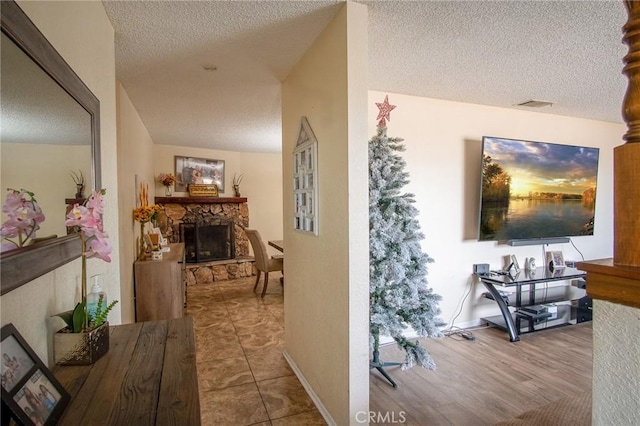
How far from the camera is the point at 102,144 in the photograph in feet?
5.10

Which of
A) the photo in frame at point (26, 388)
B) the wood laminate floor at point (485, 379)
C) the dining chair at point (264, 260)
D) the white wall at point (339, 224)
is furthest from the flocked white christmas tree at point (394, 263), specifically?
the dining chair at point (264, 260)

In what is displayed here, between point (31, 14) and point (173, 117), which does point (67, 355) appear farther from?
point (173, 117)

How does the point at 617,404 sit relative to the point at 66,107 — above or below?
below

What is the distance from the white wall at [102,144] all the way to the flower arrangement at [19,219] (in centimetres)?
14

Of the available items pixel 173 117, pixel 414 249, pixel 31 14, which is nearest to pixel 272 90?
pixel 173 117

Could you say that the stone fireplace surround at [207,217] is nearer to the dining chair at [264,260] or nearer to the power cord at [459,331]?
the dining chair at [264,260]

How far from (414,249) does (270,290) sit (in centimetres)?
321

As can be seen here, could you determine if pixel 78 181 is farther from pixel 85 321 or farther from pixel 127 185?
pixel 127 185

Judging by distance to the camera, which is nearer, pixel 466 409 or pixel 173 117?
pixel 466 409

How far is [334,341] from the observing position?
1.86 m

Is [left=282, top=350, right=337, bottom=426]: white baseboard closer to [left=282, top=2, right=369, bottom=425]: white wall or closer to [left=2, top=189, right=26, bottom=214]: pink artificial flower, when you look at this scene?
[left=282, top=2, right=369, bottom=425]: white wall

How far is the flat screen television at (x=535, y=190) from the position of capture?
3.31 m

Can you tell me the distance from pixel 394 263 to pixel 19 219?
2021 millimetres

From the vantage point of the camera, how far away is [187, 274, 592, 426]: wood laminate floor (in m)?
2.06
